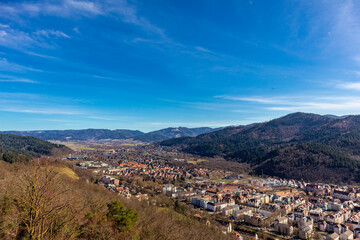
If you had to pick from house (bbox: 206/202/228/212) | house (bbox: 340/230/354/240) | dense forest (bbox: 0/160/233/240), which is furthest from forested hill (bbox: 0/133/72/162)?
house (bbox: 340/230/354/240)

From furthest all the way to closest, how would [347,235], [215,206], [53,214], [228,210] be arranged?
[215,206] < [228,210] < [347,235] < [53,214]

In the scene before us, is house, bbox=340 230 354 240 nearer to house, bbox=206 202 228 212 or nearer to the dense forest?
house, bbox=206 202 228 212

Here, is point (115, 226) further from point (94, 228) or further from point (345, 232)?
point (345, 232)

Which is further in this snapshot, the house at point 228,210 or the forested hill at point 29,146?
the forested hill at point 29,146

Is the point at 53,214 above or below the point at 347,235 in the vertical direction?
above

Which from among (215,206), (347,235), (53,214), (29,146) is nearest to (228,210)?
(215,206)

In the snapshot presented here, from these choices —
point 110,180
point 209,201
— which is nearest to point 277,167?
point 209,201

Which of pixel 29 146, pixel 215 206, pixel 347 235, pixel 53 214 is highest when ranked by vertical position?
pixel 53 214

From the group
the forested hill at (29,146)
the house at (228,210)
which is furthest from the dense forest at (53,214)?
the forested hill at (29,146)

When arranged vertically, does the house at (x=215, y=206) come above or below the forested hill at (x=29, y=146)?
below

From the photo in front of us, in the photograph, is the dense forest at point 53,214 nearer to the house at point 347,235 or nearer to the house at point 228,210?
the house at point 228,210

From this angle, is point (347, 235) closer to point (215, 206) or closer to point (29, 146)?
point (215, 206)
